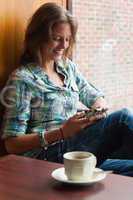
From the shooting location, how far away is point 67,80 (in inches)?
83.4

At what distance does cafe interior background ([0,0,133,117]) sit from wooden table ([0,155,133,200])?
2.47 feet

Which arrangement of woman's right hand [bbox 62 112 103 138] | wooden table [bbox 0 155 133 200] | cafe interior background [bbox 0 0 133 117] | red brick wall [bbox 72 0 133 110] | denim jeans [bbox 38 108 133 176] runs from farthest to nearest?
red brick wall [bbox 72 0 133 110], cafe interior background [bbox 0 0 133 117], denim jeans [bbox 38 108 133 176], woman's right hand [bbox 62 112 103 138], wooden table [bbox 0 155 133 200]

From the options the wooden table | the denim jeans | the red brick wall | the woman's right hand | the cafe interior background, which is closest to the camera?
the wooden table

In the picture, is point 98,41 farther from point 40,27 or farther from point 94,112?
point 94,112

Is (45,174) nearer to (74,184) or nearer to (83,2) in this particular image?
(74,184)

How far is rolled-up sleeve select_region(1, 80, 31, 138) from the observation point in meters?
1.82

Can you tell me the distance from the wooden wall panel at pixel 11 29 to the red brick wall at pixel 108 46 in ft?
1.77

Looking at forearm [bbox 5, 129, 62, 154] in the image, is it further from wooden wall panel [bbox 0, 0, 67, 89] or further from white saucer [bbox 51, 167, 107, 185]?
white saucer [bbox 51, 167, 107, 185]

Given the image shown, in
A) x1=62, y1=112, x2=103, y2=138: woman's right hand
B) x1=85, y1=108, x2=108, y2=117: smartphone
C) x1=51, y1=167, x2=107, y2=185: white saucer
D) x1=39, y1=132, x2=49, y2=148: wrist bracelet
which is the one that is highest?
x1=85, y1=108, x2=108, y2=117: smartphone

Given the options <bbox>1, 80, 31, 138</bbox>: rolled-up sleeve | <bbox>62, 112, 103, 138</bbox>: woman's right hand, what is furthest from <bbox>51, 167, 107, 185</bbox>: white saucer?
<bbox>1, 80, 31, 138</bbox>: rolled-up sleeve

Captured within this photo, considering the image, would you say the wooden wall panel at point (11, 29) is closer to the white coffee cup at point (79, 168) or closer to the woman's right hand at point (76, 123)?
the woman's right hand at point (76, 123)

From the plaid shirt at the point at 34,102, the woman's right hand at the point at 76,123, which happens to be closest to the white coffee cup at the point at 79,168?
the woman's right hand at the point at 76,123

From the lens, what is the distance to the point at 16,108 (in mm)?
1839

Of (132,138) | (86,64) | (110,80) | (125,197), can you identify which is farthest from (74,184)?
(110,80)
